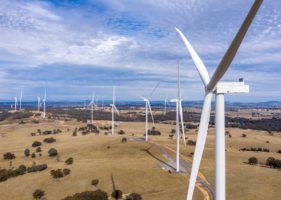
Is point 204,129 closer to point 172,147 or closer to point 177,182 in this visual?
point 177,182

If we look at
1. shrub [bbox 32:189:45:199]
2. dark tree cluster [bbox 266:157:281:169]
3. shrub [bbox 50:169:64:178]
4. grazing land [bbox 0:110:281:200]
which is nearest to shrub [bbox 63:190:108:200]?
grazing land [bbox 0:110:281:200]

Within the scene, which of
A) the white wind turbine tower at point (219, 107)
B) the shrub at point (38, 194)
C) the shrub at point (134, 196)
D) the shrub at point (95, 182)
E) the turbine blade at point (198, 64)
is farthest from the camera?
the shrub at point (95, 182)

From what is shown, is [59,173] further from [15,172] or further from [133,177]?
[133,177]

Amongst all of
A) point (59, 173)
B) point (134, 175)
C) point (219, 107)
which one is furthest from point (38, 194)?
point (219, 107)

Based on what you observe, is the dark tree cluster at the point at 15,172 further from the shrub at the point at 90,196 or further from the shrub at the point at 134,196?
the shrub at the point at 134,196

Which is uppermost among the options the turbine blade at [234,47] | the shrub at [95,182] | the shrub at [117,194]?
the turbine blade at [234,47]

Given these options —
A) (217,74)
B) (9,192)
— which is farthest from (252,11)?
(9,192)

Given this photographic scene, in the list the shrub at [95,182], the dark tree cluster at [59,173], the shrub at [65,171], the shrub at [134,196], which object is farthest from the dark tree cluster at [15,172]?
the shrub at [134,196]

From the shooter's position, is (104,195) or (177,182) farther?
(177,182)
